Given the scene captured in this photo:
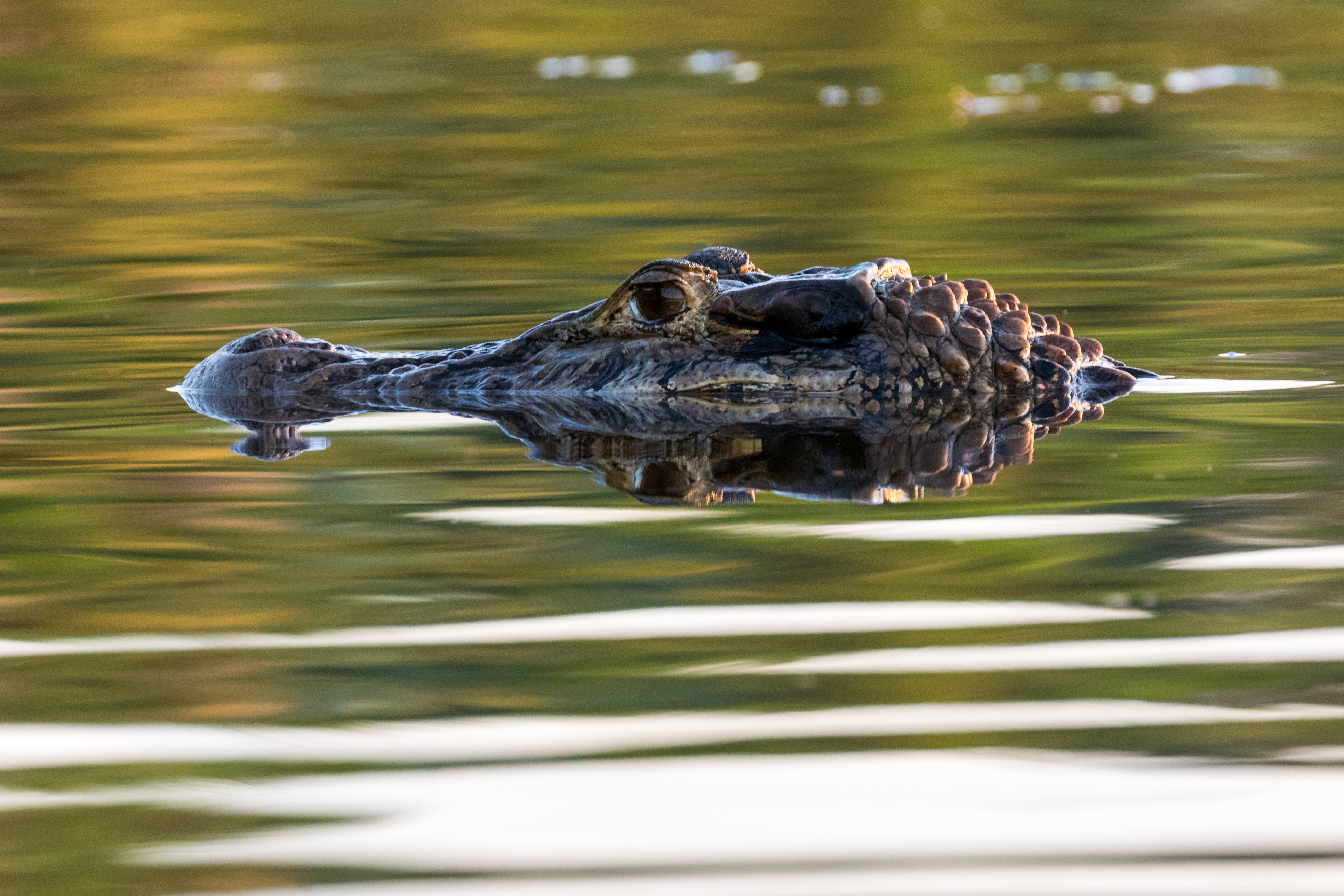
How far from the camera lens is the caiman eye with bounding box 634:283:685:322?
6848 mm

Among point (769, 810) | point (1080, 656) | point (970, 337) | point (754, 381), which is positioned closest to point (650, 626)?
point (1080, 656)

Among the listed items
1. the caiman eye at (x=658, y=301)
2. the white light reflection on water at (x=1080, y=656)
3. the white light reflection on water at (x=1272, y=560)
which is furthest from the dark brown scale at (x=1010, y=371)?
the white light reflection on water at (x=1080, y=656)

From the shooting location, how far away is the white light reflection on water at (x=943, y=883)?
9.70 feet

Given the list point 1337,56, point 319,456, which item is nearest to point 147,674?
point 319,456

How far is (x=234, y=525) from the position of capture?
5492mm

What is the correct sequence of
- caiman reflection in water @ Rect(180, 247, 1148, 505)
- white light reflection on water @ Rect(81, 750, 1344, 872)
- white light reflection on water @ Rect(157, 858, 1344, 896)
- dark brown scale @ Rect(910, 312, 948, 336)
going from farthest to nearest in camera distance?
1. dark brown scale @ Rect(910, 312, 948, 336)
2. caiman reflection in water @ Rect(180, 247, 1148, 505)
3. white light reflection on water @ Rect(81, 750, 1344, 872)
4. white light reflection on water @ Rect(157, 858, 1344, 896)

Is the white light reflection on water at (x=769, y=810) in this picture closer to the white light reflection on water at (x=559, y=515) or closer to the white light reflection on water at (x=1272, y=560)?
the white light reflection on water at (x=1272, y=560)

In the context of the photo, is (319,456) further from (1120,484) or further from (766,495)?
(1120,484)

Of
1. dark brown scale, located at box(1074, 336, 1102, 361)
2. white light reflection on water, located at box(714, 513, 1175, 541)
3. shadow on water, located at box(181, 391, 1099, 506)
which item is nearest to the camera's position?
white light reflection on water, located at box(714, 513, 1175, 541)

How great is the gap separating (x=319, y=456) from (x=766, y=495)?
5.23ft

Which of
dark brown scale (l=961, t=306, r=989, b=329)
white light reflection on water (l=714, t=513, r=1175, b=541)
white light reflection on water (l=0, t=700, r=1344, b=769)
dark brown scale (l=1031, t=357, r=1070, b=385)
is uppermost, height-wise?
dark brown scale (l=961, t=306, r=989, b=329)

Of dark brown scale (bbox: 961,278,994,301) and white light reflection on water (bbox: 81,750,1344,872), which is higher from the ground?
dark brown scale (bbox: 961,278,994,301)

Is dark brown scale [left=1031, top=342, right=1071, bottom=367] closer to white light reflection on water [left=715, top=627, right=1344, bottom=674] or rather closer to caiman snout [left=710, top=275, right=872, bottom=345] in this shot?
caiman snout [left=710, top=275, right=872, bottom=345]

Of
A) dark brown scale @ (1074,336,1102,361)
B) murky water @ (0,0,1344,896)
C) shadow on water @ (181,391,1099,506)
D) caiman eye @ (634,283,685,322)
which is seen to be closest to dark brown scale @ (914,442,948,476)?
shadow on water @ (181,391,1099,506)
